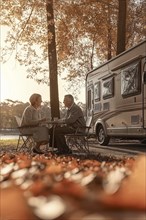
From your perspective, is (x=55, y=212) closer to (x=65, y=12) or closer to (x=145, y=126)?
(x=145, y=126)

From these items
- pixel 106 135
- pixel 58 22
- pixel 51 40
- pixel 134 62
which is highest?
pixel 58 22

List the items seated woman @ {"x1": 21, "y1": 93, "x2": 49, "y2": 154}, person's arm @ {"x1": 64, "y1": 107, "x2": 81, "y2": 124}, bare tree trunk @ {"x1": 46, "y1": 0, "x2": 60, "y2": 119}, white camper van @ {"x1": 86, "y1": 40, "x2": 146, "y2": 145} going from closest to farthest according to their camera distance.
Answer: seated woman @ {"x1": 21, "y1": 93, "x2": 49, "y2": 154} < person's arm @ {"x1": 64, "y1": 107, "x2": 81, "y2": 124} < white camper van @ {"x1": 86, "y1": 40, "x2": 146, "y2": 145} < bare tree trunk @ {"x1": 46, "y1": 0, "x2": 60, "y2": 119}

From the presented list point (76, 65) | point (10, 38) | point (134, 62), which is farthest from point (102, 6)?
point (134, 62)

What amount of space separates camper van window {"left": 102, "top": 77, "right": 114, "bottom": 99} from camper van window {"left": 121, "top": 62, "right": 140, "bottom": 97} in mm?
1020

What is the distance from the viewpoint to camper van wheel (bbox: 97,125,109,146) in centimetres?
1772

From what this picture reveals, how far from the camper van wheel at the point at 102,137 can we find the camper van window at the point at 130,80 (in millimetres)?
2962

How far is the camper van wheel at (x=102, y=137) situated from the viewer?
1772 cm

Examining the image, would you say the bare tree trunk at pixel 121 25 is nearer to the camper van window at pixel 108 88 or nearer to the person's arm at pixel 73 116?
the camper van window at pixel 108 88

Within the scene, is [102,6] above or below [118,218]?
above

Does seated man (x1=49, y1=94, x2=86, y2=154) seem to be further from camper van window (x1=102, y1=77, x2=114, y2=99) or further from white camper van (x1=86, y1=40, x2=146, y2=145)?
camper van window (x1=102, y1=77, x2=114, y2=99)

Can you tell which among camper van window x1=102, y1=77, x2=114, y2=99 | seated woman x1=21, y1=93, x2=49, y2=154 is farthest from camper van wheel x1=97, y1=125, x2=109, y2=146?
seated woman x1=21, y1=93, x2=49, y2=154

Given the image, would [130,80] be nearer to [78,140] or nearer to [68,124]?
[78,140]

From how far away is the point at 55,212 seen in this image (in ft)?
1.57

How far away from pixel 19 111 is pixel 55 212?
132m
